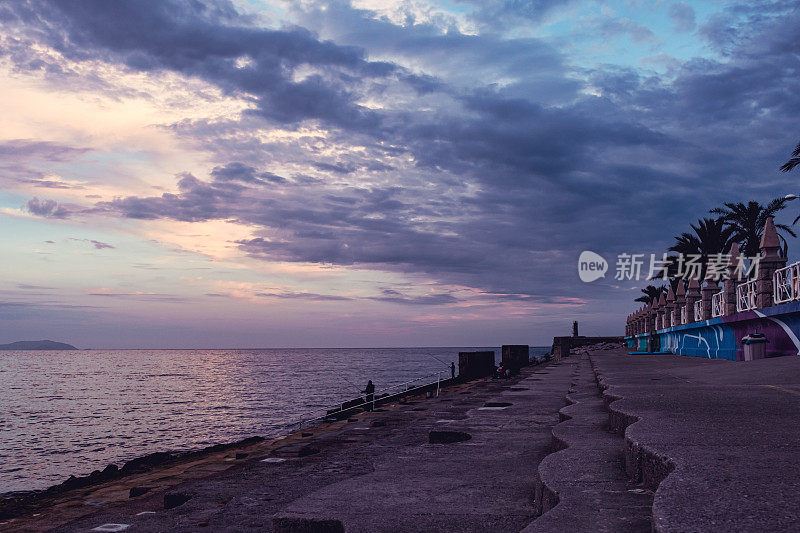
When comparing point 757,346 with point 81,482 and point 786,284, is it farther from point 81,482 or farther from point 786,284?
point 81,482

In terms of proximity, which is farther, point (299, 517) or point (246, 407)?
point (246, 407)

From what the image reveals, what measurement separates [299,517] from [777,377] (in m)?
9.80

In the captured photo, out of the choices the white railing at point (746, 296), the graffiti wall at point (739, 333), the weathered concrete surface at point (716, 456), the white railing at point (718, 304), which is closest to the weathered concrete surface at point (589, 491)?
the weathered concrete surface at point (716, 456)

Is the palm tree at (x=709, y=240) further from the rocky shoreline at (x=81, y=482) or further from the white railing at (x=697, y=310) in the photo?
the rocky shoreline at (x=81, y=482)

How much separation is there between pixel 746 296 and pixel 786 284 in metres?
4.51

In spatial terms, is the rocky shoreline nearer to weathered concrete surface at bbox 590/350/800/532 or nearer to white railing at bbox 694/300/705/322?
weathered concrete surface at bbox 590/350/800/532

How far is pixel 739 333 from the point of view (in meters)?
21.0

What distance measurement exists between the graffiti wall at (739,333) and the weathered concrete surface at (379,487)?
8.83m

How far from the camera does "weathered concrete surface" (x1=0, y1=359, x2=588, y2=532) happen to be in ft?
13.8

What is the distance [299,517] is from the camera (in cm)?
407

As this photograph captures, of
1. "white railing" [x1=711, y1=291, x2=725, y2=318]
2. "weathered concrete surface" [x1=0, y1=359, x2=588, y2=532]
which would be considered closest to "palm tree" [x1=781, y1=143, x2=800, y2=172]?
"white railing" [x1=711, y1=291, x2=725, y2=318]

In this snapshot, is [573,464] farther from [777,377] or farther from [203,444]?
[203,444]

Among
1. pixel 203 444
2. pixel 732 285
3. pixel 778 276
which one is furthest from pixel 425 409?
pixel 203 444

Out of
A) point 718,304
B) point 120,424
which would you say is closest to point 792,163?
point 718,304
